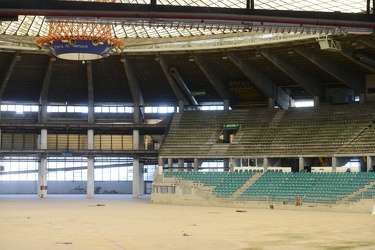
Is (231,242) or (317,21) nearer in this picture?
(317,21)

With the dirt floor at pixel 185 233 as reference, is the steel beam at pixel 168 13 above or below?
above

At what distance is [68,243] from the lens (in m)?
33.2

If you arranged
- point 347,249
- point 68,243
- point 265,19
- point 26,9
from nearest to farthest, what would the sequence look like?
point 26,9, point 265,19, point 347,249, point 68,243

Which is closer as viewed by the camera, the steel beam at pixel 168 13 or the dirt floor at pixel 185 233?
the steel beam at pixel 168 13

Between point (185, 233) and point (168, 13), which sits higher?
point (168, 13)

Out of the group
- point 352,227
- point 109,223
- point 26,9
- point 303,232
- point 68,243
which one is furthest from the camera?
point 109,223

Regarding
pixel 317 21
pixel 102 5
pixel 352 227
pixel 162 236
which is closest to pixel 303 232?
pixel 352 227

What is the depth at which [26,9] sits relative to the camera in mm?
23109

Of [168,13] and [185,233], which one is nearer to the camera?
[168,13]

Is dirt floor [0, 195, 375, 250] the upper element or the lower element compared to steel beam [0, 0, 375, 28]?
lower

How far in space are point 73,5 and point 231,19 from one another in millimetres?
6155

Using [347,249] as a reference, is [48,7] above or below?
above

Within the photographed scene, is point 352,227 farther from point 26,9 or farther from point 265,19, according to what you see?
point 26,9

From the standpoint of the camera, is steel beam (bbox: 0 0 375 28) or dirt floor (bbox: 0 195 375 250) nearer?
steel beam (bbox: 0 0 375 28)
